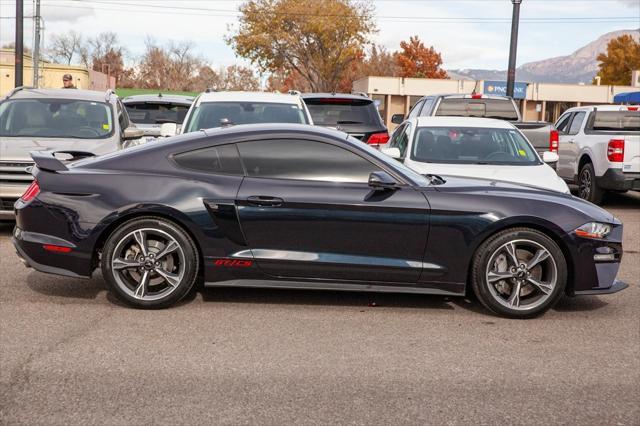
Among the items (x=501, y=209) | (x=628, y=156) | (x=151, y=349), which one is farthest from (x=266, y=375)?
(x=628, y=156)

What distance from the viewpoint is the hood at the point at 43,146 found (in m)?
9.45

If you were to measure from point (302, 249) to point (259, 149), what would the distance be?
89 cm

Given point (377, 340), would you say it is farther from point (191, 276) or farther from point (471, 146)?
point (471, 146)

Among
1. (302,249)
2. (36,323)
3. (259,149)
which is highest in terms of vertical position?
(259,149)

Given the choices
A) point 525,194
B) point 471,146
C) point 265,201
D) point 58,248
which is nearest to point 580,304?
point 525,194

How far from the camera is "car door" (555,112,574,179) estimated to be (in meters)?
15.7

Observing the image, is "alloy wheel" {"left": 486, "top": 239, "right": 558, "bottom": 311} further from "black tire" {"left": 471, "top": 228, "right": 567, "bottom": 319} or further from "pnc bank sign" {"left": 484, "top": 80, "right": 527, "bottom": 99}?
"pnc bank sign" {"left": 484, "top": 80, "right": 527, "bottom": 99}

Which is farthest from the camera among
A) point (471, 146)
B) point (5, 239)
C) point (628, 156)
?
point (628, 156)

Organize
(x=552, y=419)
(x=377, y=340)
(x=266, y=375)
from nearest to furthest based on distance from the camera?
(x=552, y=419)
(x=266, y=375)
(x=377, y=340)

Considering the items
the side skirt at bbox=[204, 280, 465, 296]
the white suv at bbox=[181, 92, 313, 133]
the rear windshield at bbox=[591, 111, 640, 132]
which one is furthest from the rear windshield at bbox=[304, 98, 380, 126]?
the side skirt at bbox=[204, 280, 465, 296]

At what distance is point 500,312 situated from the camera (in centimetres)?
635

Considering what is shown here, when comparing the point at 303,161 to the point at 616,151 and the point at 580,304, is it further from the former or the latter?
the point at 616,151

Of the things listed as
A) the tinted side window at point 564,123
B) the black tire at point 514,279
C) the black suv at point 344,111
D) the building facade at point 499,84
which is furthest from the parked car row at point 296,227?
the building facade at point 499,84

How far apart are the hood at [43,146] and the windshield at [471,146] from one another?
3.89 m
